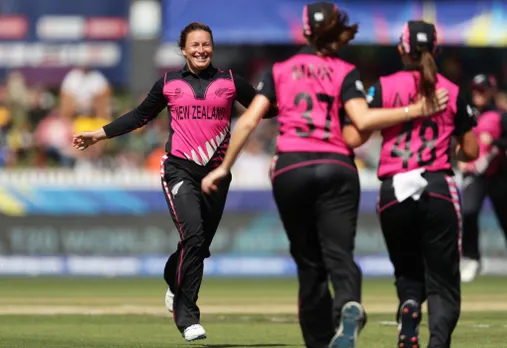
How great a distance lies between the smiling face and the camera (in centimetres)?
1055

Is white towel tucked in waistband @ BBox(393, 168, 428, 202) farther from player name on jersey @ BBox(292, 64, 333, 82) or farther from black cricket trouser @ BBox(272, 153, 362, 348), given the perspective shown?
player name on jersey @ BBox(292, 64, 333, 82)

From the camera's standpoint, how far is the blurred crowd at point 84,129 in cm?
2033

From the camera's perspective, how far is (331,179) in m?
8.05

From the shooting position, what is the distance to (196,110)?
10609 millimetres

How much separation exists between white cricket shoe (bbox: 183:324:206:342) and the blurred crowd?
972 cm

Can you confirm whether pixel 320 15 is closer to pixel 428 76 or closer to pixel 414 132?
pixel 428 76

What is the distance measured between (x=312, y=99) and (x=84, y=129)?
13.1m

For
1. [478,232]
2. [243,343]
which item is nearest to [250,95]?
[243,343]

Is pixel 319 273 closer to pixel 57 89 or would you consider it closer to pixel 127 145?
pixel 127 145

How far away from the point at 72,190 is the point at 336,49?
11.7 metres

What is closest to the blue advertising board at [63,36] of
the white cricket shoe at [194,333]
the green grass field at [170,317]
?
the green grass field at [170,317]

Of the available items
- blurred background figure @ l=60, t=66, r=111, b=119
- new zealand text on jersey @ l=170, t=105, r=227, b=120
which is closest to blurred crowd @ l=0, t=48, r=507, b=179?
blurred background figure @ l=60, t=66, r=111, b=119

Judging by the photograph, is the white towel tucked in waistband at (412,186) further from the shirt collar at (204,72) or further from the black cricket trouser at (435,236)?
the shirt collar at (204,72)

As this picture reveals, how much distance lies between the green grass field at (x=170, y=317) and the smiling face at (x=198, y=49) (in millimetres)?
2097
